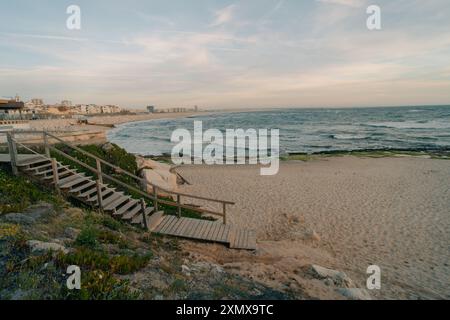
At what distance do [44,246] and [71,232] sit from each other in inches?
41.2

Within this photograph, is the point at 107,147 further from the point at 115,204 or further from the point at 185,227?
the point at 185,227

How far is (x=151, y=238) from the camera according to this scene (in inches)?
273

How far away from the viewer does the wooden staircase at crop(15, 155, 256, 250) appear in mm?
7453

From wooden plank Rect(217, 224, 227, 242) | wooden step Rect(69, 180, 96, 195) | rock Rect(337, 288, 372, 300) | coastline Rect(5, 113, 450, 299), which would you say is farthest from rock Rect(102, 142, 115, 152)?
rock Rect(337, 288, 372, 300)

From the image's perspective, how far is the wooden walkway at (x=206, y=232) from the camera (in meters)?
7.38

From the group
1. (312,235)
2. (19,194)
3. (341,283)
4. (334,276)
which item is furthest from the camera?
(312,235)

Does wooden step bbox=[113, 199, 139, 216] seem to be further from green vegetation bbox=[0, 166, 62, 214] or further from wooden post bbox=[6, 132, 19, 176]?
wooden post bbox=[6, 132, 19, 176]

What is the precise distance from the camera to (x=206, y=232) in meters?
7.78

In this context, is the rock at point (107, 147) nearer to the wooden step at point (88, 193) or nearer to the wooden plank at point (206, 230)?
the wooden step at point (88, 193)

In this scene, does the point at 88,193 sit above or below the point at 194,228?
above

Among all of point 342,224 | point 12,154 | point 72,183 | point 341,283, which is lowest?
point 342,224

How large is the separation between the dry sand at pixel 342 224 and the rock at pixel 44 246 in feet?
10.7

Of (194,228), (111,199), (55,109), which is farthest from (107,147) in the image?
(55,109)
